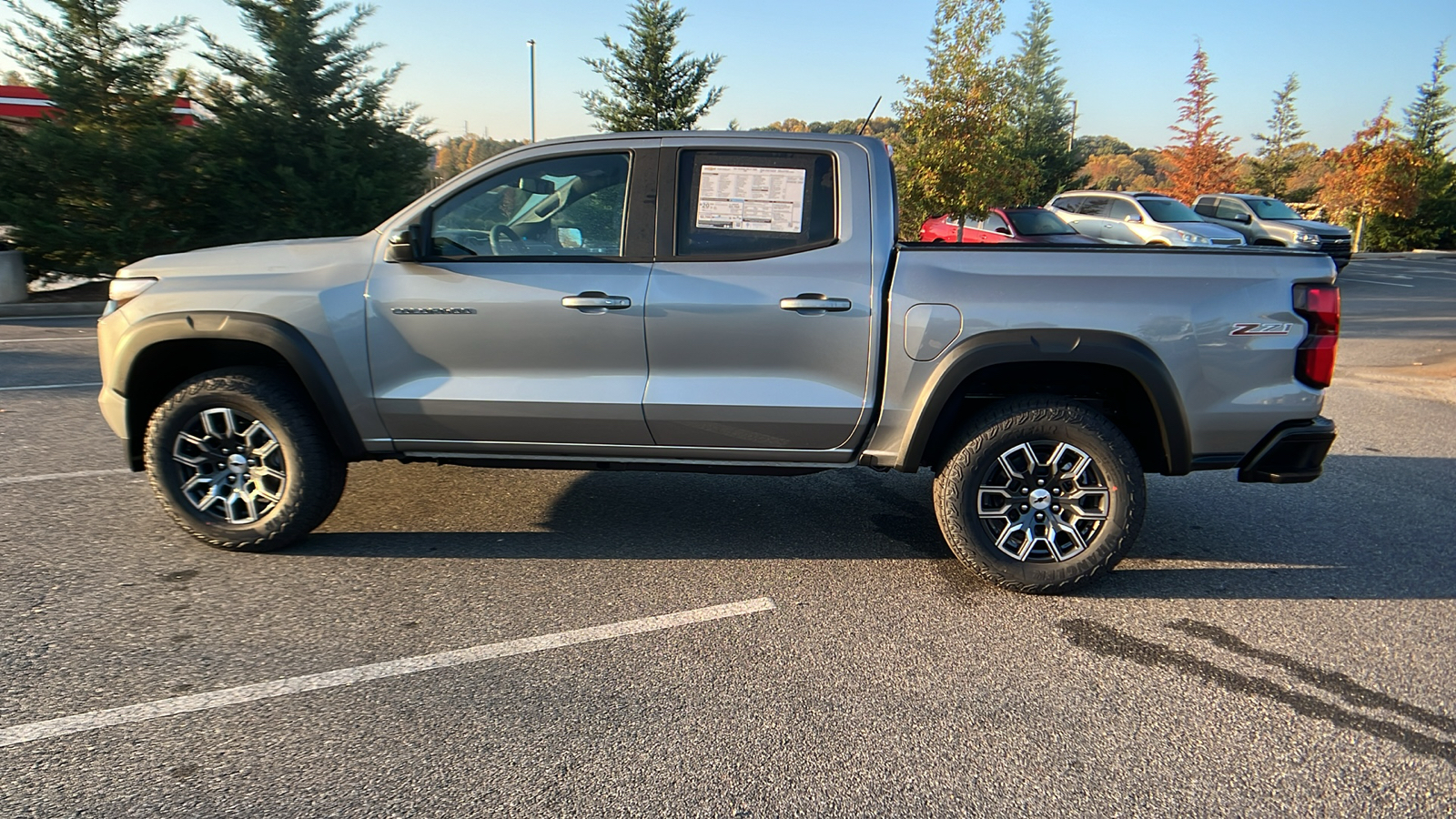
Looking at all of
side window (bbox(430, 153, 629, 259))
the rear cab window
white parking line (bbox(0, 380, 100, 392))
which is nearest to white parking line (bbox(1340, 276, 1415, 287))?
the rear cab window

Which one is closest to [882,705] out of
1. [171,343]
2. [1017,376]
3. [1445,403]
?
[1017,376]

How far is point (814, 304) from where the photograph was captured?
12.6 feet

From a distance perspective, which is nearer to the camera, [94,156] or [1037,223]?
[94,156]

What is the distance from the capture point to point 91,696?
299 centimetres

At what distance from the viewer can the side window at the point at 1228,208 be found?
20766 millimetres

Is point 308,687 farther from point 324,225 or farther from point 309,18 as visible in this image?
point 309,18

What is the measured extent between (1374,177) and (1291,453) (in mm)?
31004

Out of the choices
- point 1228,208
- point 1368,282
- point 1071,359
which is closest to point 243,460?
point 1071,359

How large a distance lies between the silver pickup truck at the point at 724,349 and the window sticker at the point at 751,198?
0.01 meters

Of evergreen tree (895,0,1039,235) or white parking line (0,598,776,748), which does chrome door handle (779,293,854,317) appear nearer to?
white parking line (0,598,776,748)

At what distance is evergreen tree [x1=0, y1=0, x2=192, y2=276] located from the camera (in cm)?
1355

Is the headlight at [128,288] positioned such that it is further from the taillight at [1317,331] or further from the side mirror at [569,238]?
the taillight at [1317,331]

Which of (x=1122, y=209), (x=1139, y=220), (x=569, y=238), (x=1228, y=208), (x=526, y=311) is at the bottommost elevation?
(x=526, y=311)

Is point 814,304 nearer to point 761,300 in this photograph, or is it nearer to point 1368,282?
point 761,300
